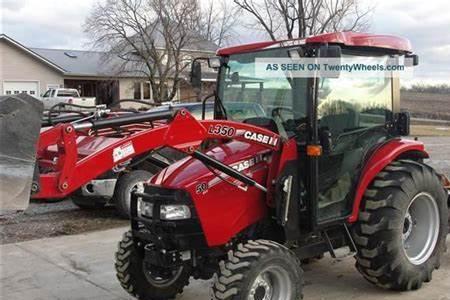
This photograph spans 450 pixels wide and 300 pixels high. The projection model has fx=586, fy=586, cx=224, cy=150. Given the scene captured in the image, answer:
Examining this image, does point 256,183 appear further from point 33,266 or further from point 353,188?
point 33,266

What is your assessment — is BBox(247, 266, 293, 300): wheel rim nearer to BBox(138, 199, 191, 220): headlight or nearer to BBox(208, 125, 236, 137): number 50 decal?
BBox(138, 199, 191, 220): headlight

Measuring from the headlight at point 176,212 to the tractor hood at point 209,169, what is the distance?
0.15 metres

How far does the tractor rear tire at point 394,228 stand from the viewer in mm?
4984

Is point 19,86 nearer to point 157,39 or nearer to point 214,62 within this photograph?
point 157,39

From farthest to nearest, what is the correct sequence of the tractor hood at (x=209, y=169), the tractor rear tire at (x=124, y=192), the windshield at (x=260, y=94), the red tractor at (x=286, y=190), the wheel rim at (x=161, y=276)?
1. the tractor rear tire at (x=124, y=192)
2. the wheel rim at (x=161, y=276)
3. the windshield at (x=260, y=94)
4. the tractor hood at (x=209, y=169)
5. the red tractor at (x=286, y=190)

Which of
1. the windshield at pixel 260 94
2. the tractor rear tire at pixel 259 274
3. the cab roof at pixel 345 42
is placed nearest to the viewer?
the tractor rear tire at pixel 259 274

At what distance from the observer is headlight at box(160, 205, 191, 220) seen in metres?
4.41

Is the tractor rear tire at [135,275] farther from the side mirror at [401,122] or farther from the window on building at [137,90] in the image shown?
the window on building at [137,90]

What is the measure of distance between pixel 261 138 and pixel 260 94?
2.13 feet

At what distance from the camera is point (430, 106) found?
4431 centimetres

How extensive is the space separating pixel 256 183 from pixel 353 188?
3.34 feet

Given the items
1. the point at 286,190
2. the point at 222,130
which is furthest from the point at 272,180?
the point at 222,130

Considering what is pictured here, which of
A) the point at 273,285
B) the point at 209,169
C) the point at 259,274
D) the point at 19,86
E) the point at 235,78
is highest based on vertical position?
the point at 19,86

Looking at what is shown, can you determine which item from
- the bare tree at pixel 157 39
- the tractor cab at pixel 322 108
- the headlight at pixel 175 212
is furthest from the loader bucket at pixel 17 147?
the bare tree at pixel 157 39
